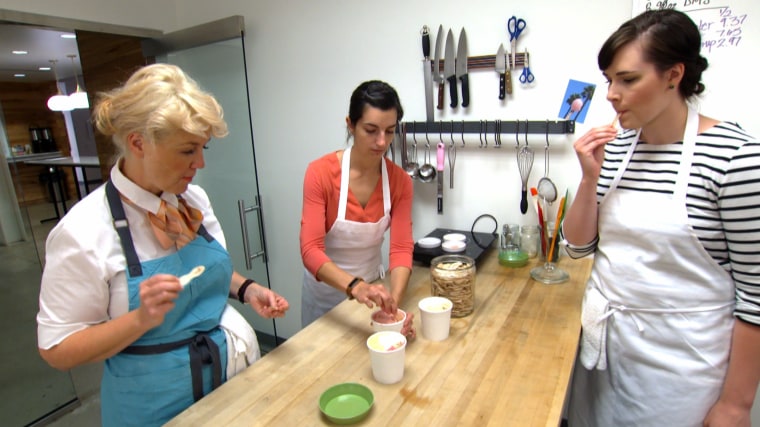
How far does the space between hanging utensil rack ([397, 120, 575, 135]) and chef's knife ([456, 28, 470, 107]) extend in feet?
0.35

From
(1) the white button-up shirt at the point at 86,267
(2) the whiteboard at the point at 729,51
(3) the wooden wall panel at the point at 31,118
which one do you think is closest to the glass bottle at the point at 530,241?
(2) the whiteboard at the point at 729,51

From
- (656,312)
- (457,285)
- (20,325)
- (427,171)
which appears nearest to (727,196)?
(656,312)

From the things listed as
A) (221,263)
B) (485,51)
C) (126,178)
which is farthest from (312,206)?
(485,51)

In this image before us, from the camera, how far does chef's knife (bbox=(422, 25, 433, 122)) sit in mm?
1884

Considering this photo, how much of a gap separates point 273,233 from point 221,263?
1570mm

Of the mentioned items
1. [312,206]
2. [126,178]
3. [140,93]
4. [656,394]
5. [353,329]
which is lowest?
[656,394]

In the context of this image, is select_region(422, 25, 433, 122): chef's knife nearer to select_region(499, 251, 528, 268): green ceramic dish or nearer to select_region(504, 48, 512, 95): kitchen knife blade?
select_region(504, 48, 512, 95): kitchen knife blade

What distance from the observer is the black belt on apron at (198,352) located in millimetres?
972

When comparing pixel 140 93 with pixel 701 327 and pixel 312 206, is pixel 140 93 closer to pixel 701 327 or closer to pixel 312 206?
pixel 312 206

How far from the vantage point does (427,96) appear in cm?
195

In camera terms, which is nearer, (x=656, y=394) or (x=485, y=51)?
(x=656, y=394)

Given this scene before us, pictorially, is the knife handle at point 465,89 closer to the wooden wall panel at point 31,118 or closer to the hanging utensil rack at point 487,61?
the hanging utensil rack at point 487,61

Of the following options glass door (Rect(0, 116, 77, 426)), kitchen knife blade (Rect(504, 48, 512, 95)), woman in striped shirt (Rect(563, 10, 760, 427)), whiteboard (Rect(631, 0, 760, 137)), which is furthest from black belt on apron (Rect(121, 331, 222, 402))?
glass door (Rect(0, 116, 77, 426))

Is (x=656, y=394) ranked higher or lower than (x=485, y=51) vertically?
lower
